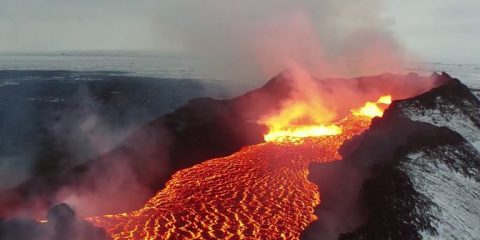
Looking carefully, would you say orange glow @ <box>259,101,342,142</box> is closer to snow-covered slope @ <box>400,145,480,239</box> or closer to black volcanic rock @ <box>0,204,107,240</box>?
snow-covered slope @ <box>400,145,480,239</box>

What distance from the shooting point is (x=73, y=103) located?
351 feet

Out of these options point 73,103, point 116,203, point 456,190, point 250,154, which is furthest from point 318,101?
point 73,103

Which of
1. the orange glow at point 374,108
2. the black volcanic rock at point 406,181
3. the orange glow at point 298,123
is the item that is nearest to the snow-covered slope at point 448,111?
the black volcanic rock at point 406,181

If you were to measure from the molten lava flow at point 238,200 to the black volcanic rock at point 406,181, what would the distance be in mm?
1230

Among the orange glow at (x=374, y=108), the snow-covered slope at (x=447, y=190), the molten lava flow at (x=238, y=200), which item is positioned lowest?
the molten lava flow at (x=238, y=200)

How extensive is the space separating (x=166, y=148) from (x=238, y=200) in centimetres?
1305

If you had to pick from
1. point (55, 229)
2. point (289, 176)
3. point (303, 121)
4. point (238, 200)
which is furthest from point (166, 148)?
point (55, 229)

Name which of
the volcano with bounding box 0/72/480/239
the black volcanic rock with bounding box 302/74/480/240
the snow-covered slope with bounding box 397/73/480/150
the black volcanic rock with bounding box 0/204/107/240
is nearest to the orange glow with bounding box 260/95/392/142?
the volcano with bounding box 0/72/480/239

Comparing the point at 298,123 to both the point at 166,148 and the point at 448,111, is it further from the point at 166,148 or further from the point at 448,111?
the point at 166,148

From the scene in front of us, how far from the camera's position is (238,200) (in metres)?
25.9

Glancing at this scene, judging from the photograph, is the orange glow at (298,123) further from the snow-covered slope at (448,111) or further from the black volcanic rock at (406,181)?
the snow-covered slope at (448,111)

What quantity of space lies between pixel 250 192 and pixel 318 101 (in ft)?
81.8

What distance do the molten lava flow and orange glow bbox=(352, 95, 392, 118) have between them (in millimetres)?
10415

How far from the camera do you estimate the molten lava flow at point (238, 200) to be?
865 inches
